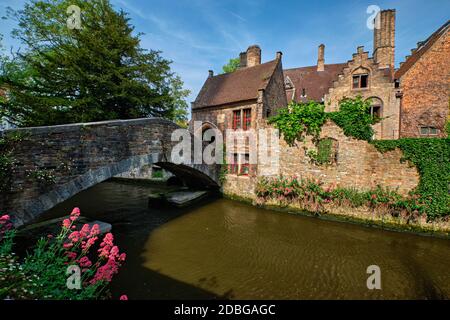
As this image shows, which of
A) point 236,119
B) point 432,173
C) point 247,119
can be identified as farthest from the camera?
point 236,119

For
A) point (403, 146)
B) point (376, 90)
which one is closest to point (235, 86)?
point (376, 90)

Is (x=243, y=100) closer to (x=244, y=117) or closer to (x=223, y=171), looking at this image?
(x=244, y=117)

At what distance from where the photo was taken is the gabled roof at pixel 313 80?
57.8ft

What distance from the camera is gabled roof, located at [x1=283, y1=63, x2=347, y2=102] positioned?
17625mm

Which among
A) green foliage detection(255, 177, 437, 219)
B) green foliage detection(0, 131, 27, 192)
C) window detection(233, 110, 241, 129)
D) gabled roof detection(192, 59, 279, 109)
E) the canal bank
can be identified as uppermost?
gabled roof detection(192, 59, 279, 109)

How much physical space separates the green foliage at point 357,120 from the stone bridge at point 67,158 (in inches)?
323

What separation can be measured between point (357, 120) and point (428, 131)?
24.9ft

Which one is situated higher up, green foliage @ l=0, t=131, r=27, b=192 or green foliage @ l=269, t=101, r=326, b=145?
green foliage @ l=269, t=101, r=326, b=145

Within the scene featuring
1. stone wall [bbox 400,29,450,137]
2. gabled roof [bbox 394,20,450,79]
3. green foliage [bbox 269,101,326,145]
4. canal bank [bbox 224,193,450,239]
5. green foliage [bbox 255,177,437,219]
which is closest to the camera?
canal bank [bbox 224,193,450,239]

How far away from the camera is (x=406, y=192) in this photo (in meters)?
7.79

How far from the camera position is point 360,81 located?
1391 cm

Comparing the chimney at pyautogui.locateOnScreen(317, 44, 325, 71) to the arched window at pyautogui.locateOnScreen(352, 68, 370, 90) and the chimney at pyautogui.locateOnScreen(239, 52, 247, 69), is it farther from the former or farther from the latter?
the chimney at pyautogui.locateOnScreen(239, 52, 247, 69)

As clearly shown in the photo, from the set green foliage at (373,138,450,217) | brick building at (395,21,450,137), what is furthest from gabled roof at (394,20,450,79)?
green foliage at (373,138,450,217)

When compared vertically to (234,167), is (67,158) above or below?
above
